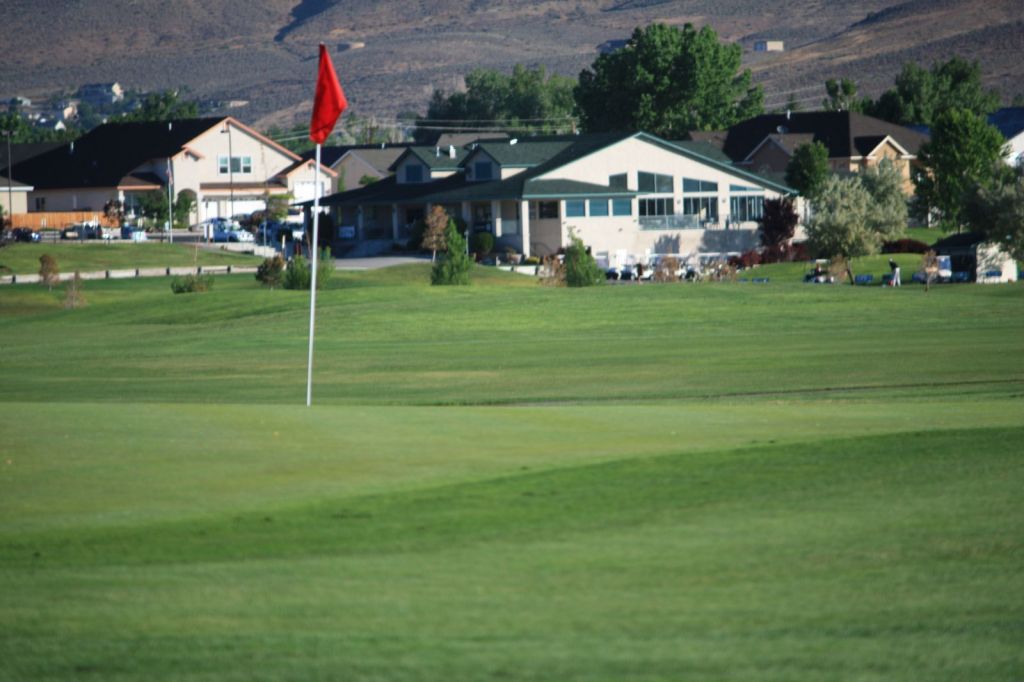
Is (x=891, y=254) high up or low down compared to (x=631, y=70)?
down

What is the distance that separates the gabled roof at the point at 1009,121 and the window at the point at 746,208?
47.7 meters

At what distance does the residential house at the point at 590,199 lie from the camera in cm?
8988

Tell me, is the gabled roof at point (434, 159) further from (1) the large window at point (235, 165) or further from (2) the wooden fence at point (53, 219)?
(1) the large window at point (235, 165)

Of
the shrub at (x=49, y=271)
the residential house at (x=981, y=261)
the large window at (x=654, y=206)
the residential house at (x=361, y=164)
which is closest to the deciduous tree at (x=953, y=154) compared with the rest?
the large window at (x=654, y=206)

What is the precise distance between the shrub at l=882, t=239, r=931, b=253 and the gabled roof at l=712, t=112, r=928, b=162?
84.8 feet

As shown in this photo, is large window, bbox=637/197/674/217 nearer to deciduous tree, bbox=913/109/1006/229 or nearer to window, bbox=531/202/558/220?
window, bbox=531/202/558/220

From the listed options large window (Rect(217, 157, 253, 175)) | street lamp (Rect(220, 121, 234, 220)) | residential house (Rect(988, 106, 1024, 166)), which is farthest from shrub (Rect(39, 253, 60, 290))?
residential house (Rect(988, 106, 1024, 166))

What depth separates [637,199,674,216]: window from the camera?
9294 centimetres

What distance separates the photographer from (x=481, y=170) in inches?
3814

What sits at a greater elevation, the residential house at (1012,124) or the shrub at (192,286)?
the residential house at (1012,124)

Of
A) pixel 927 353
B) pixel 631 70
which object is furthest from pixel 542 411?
pixel 631 70

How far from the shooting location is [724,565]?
10.1 metres

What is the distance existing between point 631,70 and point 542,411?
422 feet

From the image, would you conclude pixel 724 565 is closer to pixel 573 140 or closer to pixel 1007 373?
pixel 1007 373
